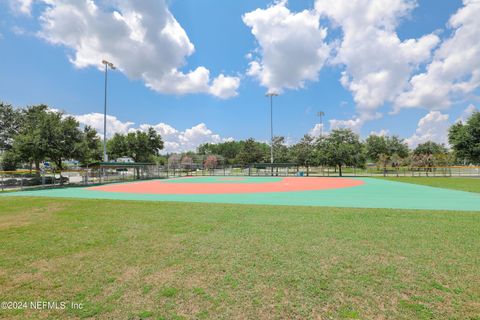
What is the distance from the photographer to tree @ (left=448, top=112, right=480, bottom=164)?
33053 millimetres

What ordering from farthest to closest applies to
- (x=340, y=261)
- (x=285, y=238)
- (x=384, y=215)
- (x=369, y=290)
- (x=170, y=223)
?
(x=384, y=215), (x=170, y=223), (x=285, y=238), (x=340, y=261), (x=369, y=290)

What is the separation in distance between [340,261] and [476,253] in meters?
2.98

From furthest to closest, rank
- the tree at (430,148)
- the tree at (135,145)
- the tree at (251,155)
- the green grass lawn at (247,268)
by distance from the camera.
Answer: the tree at (430,148)
the tree at (251,155)
the tree at (135,145)
the green grass lawn at (247,268)

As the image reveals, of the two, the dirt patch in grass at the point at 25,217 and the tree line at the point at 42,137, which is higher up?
the tree line at the point at 42,137

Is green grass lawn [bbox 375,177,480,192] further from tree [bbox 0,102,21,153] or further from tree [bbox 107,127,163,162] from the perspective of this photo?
tree [bbox 0,102,21,153]

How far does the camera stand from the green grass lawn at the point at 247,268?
312 cm

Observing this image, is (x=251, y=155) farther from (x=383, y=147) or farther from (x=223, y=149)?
(x=223, y=149)

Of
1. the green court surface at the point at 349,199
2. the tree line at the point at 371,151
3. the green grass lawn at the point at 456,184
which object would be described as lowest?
the green grass lawn at the point at 456,184

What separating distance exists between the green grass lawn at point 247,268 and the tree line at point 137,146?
72.6 feet

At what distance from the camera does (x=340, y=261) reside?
180 inches

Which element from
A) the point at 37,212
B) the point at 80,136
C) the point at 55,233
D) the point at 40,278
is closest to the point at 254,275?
the point at 40,278

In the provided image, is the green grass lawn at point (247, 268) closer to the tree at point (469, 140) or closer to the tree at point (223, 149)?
the tree at point (469, 140)

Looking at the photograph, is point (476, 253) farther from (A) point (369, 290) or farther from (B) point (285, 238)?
(B) point (285, 238)

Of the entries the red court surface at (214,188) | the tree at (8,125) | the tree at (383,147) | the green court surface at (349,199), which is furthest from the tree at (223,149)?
the green court surface at (349,199)
